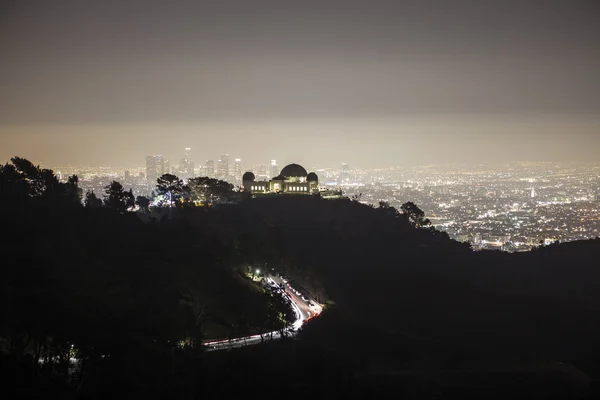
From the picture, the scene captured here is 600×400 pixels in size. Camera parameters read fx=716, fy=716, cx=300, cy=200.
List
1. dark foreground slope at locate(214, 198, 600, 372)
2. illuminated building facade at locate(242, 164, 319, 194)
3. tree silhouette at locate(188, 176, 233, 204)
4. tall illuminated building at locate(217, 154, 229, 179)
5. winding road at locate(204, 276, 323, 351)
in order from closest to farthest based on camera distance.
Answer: winding road at locate(204, 276, 323, 351) → dark foreground slope at locate(214, 198, 600, 372) → tree silhouette at locate(188, 176, 233, 204) → illuminated building facade at locate(242, 164, 319, 194) → tall illuminated building at locate(217, 154, 229, 179)

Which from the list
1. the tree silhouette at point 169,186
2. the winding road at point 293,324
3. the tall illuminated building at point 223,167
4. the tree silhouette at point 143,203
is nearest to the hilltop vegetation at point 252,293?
the winding road at point 293,324

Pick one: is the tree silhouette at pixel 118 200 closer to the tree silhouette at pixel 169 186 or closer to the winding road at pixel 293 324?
the tree silhouette at pixel 169 186

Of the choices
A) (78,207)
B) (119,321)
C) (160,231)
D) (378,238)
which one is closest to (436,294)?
(378,238)

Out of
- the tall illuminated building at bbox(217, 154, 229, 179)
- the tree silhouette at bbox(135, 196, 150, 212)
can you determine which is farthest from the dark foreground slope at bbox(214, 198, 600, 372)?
the tall illuminated building at bbox(217, 154, 229, 179)

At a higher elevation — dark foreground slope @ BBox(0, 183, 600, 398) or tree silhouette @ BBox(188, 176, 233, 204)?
tree silhouette @ BBox(188, 176, 233, 204)

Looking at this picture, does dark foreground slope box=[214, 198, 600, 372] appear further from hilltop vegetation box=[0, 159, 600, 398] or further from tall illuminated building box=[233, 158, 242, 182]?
tall illuminated building box=[233, 158, 242, 182]

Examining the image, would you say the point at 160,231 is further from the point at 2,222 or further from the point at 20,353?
the point at 20,353

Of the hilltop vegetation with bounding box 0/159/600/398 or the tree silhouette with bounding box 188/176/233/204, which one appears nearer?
the hilltop vegetation with bounding box 0/159/600/398

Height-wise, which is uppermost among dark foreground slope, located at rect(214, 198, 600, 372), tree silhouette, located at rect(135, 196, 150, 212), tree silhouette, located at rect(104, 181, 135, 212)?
tree silhouette, located at rect(104, 181, 135, 212)

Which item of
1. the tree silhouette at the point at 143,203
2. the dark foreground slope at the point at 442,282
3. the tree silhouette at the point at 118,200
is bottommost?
the dark foreground slope at the point at 442,282
